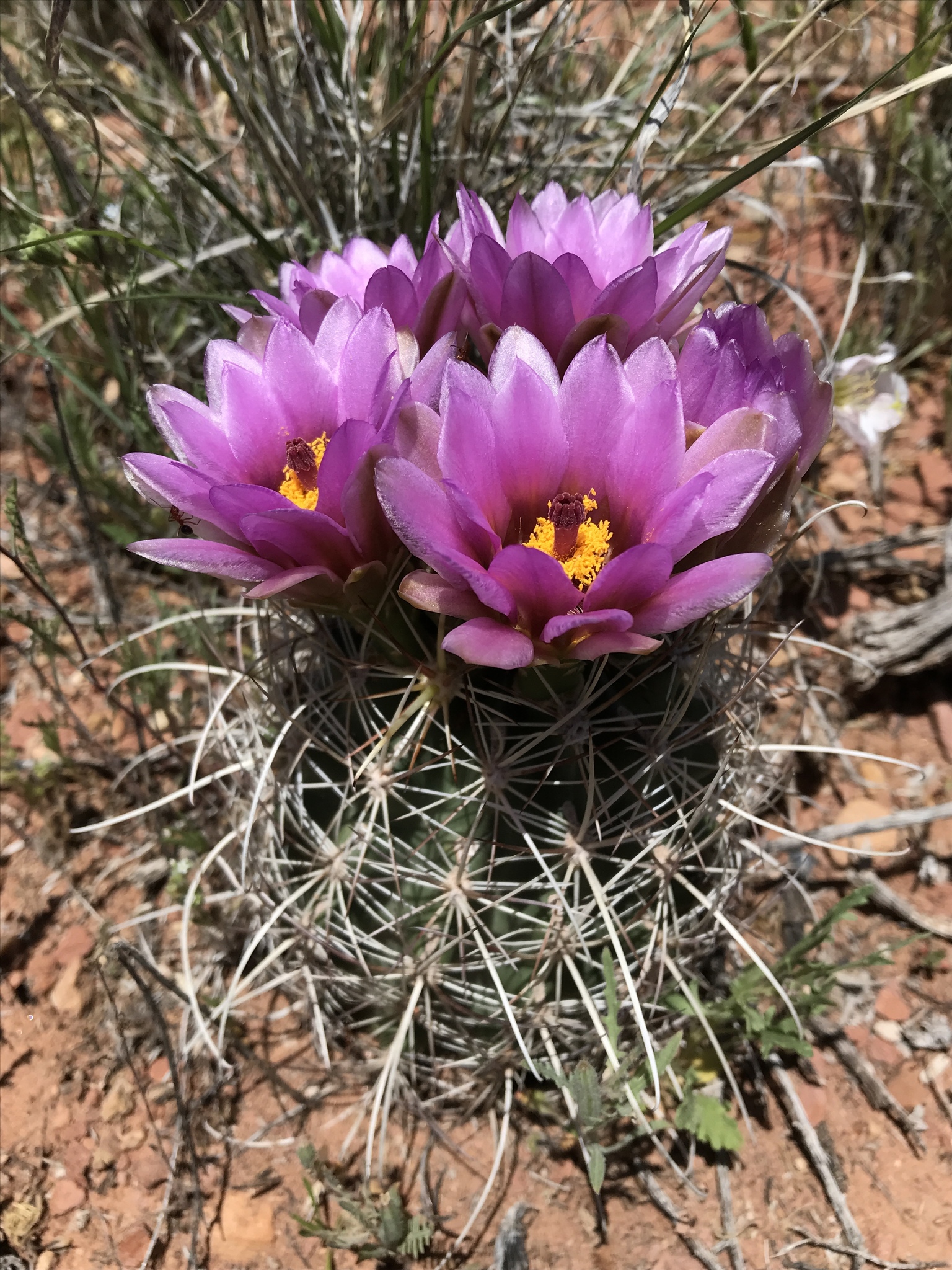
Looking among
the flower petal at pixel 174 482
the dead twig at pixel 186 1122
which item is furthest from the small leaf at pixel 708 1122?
the flower petal at pixel 174 482

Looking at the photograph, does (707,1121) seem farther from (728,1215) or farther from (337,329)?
(337,329)

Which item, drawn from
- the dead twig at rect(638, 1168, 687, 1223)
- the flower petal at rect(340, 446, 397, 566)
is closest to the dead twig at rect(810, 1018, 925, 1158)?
the dead twig at rect(638, 1168, 687, 1223)

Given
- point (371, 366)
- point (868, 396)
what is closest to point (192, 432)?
point (371, 366)

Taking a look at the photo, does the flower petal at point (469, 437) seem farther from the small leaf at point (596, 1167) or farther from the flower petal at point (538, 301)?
the small leaf at point (596, 1167)

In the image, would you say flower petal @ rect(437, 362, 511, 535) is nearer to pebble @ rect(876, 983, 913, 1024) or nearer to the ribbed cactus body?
the ribbed cactus body

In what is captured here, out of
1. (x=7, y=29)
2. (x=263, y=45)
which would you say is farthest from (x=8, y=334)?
(x=263, y=45)
